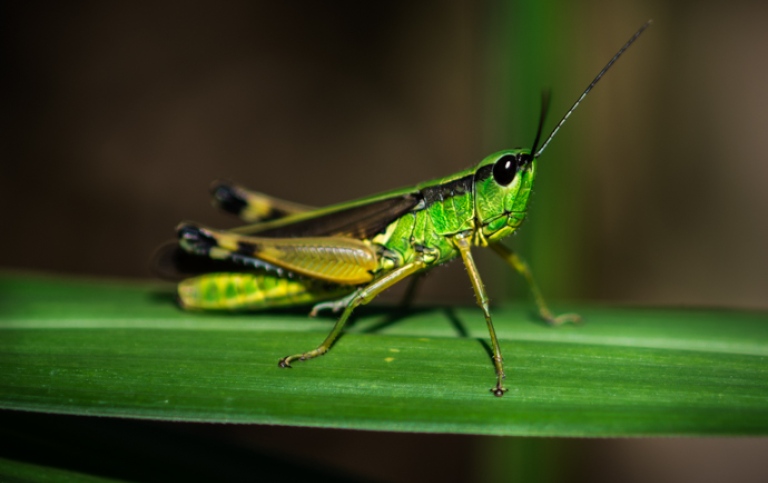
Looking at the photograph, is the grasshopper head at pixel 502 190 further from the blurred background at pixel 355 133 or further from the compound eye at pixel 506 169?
the blurred background at pixel 355 133

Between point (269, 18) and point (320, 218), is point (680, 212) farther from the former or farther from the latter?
point (269, 18)

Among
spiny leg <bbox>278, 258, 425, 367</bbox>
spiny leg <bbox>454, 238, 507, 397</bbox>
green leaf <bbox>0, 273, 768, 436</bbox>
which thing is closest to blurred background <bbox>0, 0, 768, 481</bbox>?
green leaf <bbox>0, 273, 768, 436</bbox>

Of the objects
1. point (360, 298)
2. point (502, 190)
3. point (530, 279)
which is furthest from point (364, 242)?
point (530, 279)

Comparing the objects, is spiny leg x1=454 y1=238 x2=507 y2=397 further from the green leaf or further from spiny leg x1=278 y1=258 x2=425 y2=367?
spiny leg x1=278 y1=258 x2=425 y2=367

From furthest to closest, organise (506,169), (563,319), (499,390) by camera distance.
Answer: (563,319)
(506,169)
(499,390)

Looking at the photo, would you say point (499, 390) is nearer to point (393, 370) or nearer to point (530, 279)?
point (393, 370)

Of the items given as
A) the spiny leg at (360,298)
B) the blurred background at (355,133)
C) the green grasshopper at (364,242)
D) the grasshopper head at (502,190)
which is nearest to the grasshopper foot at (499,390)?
the spiny leg at (360,298)

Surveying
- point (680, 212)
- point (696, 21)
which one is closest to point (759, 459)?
point (680, 212)

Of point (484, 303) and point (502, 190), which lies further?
point (502, 190)
